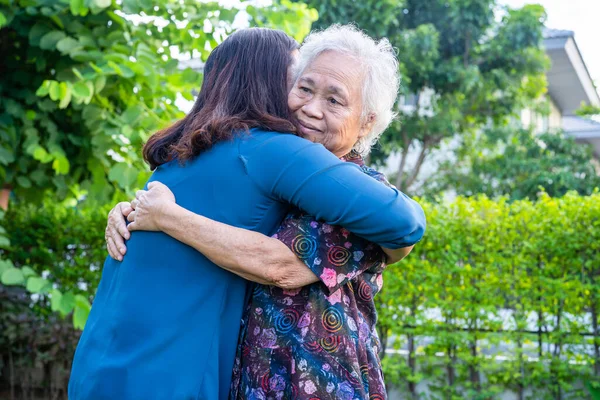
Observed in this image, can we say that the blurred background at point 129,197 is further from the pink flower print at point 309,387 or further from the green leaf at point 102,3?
the pink flower print at point 309,387

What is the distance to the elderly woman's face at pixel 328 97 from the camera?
6.32 feet

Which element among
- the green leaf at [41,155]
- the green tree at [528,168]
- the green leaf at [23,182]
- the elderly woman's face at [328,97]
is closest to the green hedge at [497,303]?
the green leaf at [23,182]

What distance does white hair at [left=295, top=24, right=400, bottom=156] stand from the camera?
77.3 inches

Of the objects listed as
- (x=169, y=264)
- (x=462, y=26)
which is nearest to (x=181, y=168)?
(x=169, y=264)

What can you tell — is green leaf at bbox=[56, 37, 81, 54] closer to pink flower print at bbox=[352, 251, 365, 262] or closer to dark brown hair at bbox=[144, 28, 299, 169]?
dark brown hair at bbox=[144, 28, 299, 169]

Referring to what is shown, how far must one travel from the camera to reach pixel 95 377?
163 cm

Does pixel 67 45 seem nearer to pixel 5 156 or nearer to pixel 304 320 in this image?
pixel 5 156

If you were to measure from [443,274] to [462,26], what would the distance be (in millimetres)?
9287

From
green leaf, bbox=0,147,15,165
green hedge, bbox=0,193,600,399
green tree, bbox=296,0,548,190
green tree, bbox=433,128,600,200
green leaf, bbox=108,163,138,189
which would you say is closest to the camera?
green leaf, bbox=108,163,138,189

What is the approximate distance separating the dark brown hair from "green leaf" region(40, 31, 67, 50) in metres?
2.70

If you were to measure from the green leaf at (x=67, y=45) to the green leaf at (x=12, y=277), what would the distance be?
4.27 ft

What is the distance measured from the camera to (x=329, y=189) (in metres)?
1.62

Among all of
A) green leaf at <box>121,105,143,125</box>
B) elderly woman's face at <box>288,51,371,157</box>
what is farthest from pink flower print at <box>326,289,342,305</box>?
green leaf at <box>121,105,143,125</box>

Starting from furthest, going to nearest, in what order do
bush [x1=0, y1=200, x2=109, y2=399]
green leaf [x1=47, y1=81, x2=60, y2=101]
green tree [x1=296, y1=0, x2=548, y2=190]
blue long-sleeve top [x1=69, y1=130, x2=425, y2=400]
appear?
green tree [x1=296, y1=0, x2=548, y2=190]
bush [x1=0, y1=200, x2=109, y2=399]
green leaf [x1=47, y1=81, x2=60, y2=101]
blue long-sleeve top [x1=69, y1=130, x2=425, y2=400]
